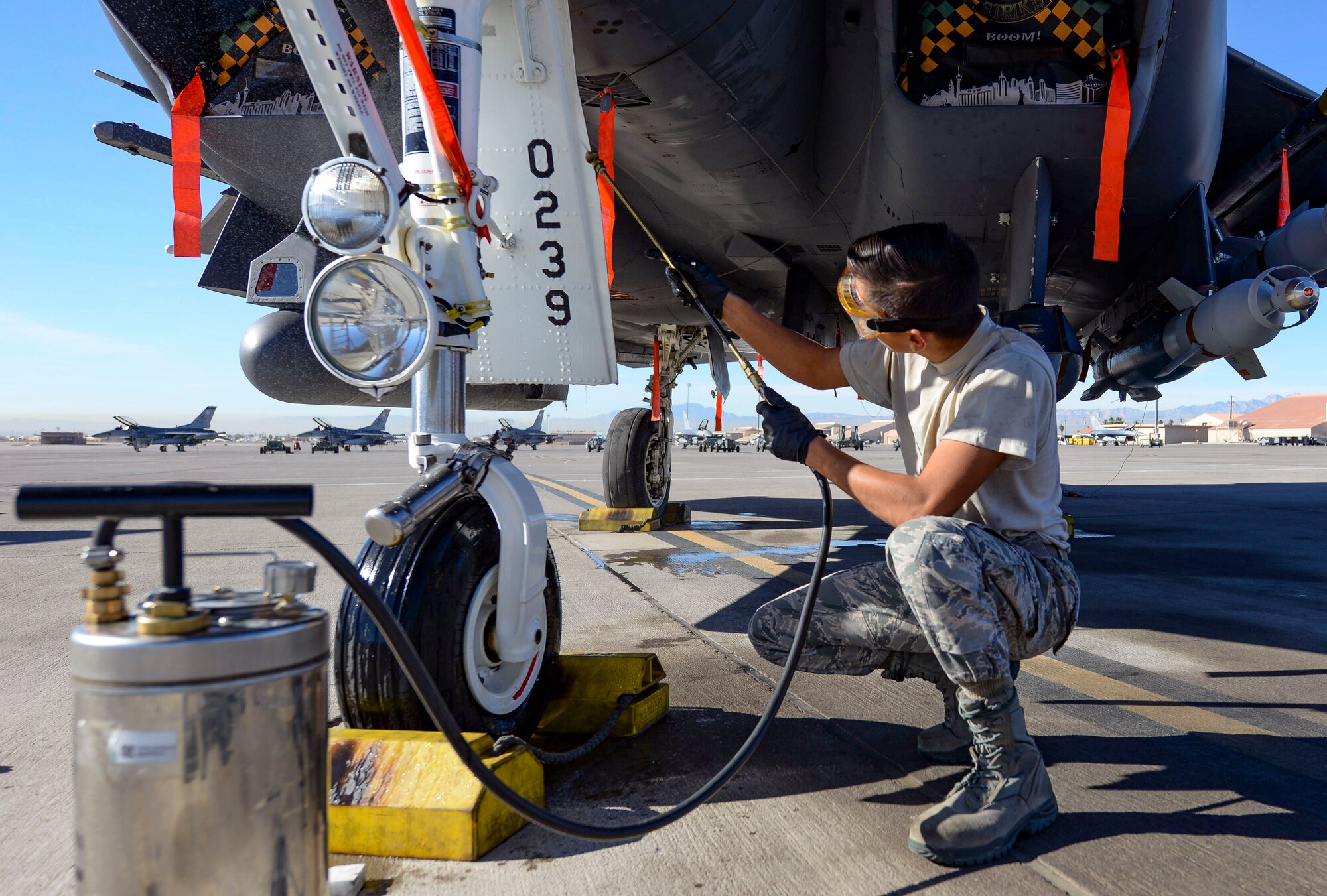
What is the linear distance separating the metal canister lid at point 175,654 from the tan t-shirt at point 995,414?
1.53m

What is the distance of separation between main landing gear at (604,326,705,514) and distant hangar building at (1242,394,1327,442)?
92963mm

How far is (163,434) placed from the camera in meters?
50.3

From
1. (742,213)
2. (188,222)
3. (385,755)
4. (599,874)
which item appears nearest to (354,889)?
(385,755)

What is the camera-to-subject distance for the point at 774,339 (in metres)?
2.61

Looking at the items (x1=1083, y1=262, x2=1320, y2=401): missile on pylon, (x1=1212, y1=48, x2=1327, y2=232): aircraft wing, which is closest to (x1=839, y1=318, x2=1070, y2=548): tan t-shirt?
(x1=1083, y1=262, x2=1320, y2=401): missile on pylon

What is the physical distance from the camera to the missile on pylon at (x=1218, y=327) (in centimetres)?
378

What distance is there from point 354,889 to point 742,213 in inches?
148

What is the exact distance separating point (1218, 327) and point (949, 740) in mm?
3036

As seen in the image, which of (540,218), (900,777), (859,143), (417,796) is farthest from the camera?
(859,143)

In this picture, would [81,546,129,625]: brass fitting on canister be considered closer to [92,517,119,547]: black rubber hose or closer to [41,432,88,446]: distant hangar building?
[92,517,119,547]: black rubber hose

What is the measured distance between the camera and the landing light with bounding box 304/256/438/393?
182 cm

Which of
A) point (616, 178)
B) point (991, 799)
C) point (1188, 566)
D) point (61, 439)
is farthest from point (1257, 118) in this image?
point (61, 439)

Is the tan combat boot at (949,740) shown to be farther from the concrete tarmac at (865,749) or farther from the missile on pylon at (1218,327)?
the missile on pylon at (1218,327)

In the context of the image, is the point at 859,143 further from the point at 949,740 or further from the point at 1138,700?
the point at 949,740
